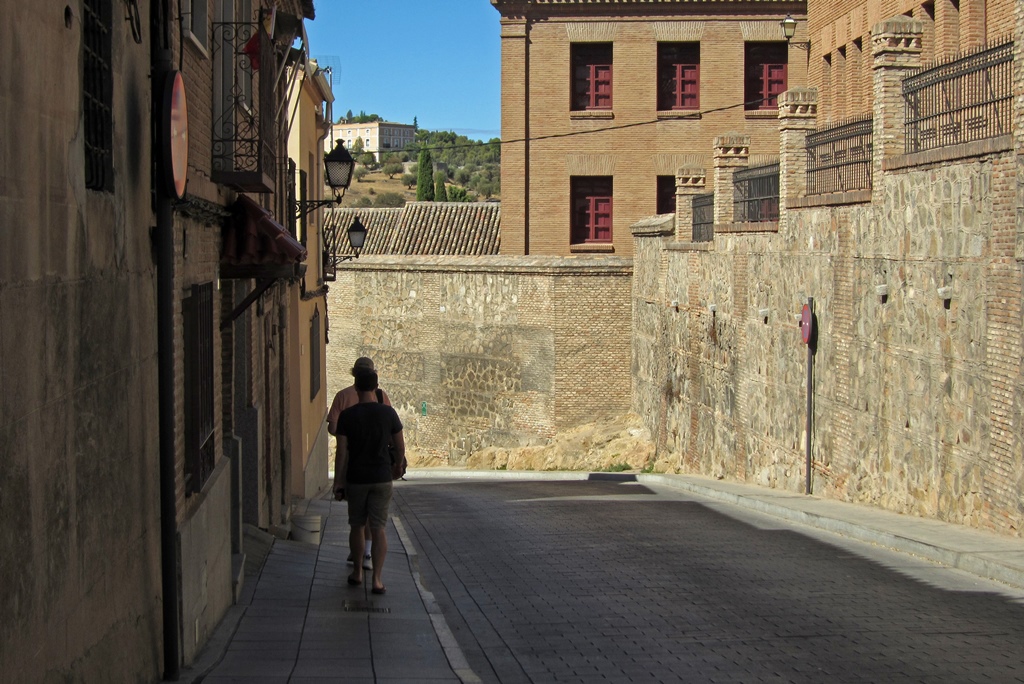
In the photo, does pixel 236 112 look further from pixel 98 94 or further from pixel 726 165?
pixel 726 165

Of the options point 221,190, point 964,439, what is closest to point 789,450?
point 964,439

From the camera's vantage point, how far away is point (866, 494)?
52.6ft

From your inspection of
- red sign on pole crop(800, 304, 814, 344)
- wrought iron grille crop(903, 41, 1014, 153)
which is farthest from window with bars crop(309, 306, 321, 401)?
wrought iron grille crop(903, 41, 1014, 153)

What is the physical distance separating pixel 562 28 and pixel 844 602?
2636cm

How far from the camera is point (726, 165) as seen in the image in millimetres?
23891

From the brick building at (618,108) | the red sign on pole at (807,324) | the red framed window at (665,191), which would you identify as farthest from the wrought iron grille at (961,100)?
the red framed window at (665,191)

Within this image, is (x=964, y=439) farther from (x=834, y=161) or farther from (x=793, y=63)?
(x=793, y=63)

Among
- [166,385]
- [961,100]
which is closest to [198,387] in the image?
[166,385]

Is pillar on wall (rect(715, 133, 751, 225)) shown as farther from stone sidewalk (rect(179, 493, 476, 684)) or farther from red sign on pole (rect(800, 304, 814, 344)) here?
stone sidewalk (rect(179, 493, 476, 684))

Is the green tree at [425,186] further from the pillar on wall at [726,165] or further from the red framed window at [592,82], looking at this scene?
the pillar on wall at [726,165]

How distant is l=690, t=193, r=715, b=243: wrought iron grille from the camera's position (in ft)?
80.9

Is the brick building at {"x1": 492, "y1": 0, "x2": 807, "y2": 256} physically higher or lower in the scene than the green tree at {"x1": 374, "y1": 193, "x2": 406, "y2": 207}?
lower

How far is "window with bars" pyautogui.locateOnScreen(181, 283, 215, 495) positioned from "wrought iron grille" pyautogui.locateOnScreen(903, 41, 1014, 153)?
25.9ft

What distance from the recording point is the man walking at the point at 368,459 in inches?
373
